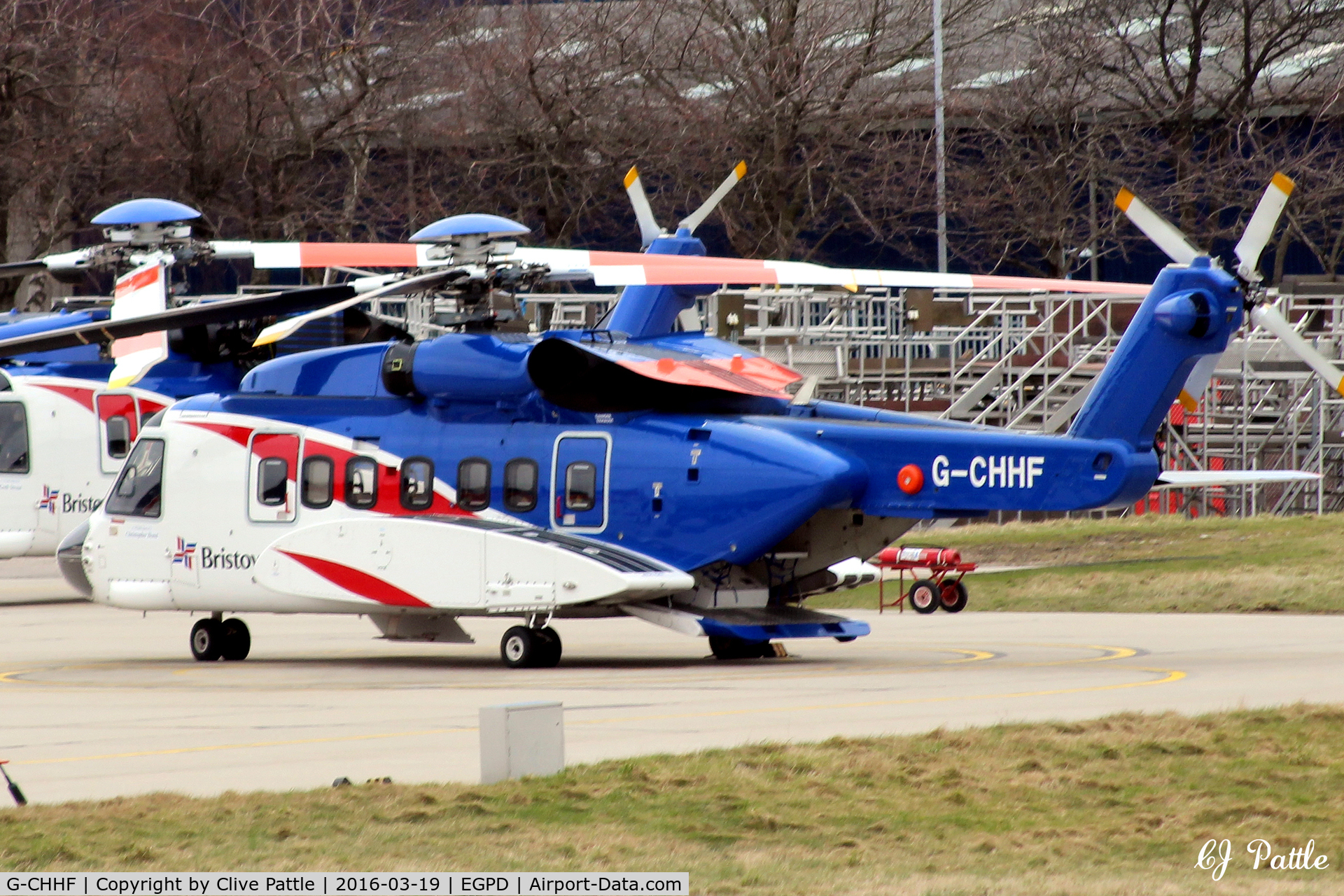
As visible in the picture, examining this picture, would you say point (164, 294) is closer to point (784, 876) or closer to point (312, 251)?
point (312, 251)

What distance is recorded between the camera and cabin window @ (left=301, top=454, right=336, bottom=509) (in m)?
19.4

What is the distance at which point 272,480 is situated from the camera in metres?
19.6

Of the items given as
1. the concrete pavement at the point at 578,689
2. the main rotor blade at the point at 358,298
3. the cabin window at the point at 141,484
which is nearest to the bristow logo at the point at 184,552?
the cabin window at the point at 141,484

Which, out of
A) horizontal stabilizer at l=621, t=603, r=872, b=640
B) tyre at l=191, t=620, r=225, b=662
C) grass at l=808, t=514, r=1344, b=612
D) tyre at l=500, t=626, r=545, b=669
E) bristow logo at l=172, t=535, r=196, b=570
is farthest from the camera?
grass at l=808, t=514, r=1344, b=612

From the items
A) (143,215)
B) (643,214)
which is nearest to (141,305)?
(143,215)

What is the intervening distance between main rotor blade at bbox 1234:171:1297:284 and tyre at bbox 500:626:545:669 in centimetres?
738

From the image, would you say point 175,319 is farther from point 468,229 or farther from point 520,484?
point 520,484

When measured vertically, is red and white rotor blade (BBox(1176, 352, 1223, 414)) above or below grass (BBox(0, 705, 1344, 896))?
above

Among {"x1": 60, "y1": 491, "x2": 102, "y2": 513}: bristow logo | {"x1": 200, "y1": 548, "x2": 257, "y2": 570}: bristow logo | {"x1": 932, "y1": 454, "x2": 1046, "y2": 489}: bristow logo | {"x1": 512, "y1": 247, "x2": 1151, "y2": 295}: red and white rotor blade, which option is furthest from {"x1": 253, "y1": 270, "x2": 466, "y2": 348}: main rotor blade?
{"x1": 60, "y1": 491, "x2": 102, "y2": 513}: bristow logo

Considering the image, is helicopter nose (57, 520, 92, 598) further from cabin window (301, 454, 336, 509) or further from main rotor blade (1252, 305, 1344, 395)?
main rotor blade (1252, 305, 1344, 395)

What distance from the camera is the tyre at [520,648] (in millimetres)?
18219

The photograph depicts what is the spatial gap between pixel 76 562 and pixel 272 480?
8.87 feet

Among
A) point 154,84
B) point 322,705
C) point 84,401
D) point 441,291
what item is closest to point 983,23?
point 154,84

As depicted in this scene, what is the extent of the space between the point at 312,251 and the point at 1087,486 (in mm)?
7456
